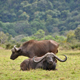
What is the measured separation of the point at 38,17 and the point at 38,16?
85cm

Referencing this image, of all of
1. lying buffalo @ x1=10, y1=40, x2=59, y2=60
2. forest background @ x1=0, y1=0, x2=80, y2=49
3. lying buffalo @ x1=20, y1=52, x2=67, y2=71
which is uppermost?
forest background @ x1=0, y1=0, x2=80, y2=49

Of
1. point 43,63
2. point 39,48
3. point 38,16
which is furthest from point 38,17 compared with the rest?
point 43,63

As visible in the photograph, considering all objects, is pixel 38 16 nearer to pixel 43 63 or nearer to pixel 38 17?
pixel 38 17

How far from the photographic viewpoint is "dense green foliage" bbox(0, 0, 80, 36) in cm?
13200

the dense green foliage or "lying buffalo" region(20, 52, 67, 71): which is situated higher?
the dense green foliage

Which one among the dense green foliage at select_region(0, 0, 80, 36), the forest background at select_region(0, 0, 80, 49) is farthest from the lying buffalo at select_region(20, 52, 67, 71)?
the dense green foliage at select_region(0, 0, 80, 36)

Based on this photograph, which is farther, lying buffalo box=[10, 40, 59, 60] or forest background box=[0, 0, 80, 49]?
forest background box=[0, 0, 80, 49]

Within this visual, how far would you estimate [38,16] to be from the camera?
148125mm

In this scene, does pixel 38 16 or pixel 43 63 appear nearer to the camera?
pixel 43 63

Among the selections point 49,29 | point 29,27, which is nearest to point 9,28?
point 29,27

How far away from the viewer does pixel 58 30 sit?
133000 mm

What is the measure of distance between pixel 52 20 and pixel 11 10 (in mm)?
28931

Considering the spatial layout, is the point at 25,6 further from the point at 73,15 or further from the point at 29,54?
→ the point at 29,54

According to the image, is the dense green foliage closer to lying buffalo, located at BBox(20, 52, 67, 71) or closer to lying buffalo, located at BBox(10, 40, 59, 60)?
lying buffalo, located at BBox(10, 40, 59, 60)
